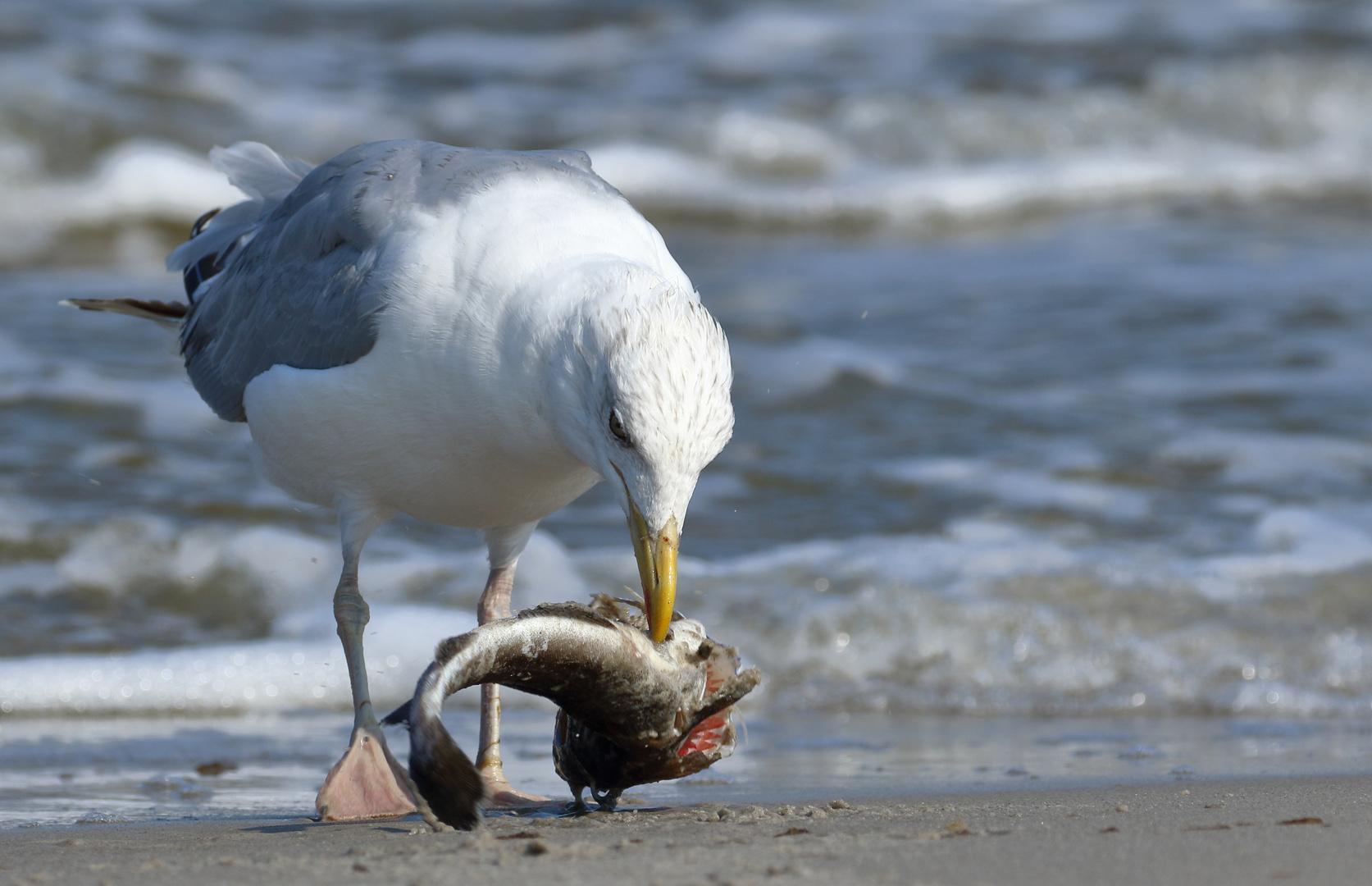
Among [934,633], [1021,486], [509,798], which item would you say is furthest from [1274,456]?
[509,798]

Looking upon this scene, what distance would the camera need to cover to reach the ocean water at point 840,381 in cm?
511

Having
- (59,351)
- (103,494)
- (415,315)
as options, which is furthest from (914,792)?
(59,351)

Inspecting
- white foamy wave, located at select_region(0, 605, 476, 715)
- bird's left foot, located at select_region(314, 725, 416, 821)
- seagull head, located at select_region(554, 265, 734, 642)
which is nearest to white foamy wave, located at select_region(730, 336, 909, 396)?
white foamy wave, located at select_region(0, 605, 476, 715)

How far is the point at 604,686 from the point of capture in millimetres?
3215

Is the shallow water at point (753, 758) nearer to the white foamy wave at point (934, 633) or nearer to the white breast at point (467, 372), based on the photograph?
the white foamy wave at point (934, 633)

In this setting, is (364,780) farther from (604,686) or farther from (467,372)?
(467,372)

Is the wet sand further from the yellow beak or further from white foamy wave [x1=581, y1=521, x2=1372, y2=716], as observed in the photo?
white foamy wave [x1=581, y1=521, x2=1372, y2=716]

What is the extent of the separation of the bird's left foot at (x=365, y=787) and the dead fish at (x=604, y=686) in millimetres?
371

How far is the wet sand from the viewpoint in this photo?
253cm

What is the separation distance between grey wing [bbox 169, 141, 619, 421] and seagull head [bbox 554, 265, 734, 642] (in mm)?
689

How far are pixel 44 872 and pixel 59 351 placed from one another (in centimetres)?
597

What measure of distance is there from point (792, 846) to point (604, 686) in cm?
62

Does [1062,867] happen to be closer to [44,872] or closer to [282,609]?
[44,872]

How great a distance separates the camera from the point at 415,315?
11.8ft
